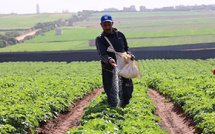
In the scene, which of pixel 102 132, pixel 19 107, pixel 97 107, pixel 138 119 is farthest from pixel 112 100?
pixel 102 132

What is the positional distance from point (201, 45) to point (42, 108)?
1874 inches

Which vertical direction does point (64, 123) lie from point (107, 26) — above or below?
below

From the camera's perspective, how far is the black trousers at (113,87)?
375 inches

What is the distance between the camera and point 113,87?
9688mm

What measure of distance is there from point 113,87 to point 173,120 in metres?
2.04

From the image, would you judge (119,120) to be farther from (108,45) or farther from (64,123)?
(64,123)

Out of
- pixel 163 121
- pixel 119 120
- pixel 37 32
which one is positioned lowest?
pixel 37 32

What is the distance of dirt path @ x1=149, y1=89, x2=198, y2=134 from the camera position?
9117mm

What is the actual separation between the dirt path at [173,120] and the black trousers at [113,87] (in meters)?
1.19

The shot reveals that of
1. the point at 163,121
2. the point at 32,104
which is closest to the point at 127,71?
the point at 163,121

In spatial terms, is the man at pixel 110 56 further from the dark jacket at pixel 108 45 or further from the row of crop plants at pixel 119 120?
the row of crop plants at pixel 119 120

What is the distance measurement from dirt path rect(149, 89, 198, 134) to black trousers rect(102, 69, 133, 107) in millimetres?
1193

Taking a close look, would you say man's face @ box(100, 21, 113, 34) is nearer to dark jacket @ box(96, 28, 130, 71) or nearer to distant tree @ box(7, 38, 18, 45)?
dark jacket @ box(96, 28, 130, 71)

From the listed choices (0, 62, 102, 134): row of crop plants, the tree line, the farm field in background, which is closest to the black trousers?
(0, 62, 102, 134): row of crop plants
